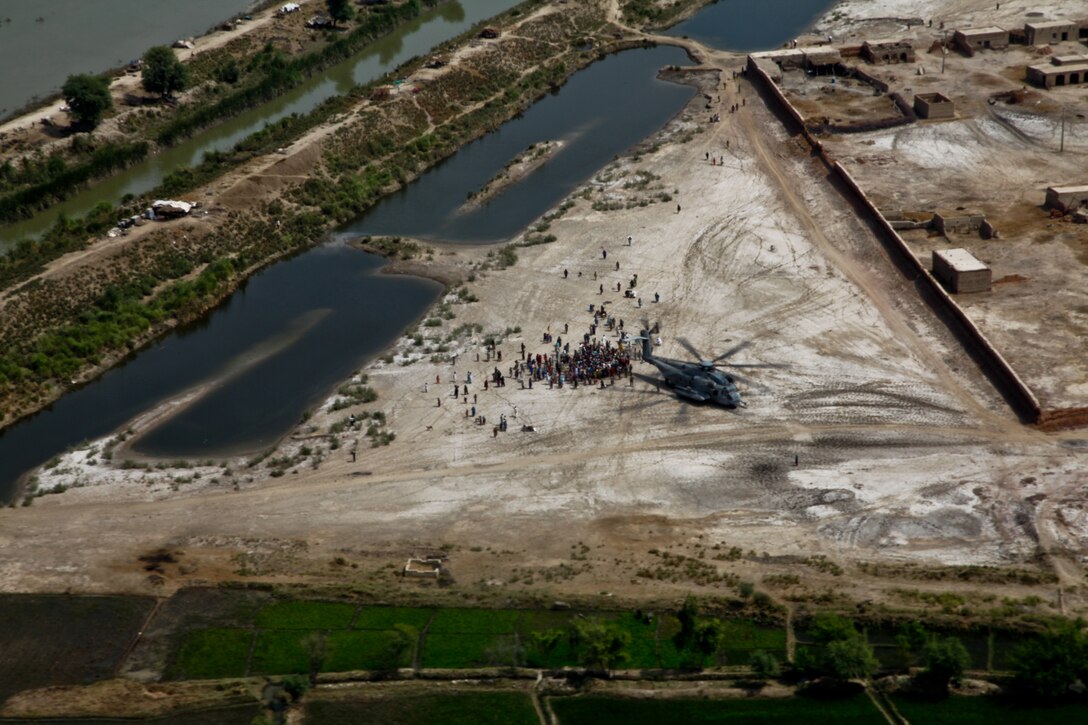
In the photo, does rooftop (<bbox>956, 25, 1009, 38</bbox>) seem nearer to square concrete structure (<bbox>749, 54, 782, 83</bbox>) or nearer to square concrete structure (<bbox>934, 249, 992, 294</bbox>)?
square concrete structure (<bbox>749, 54, 782, 83</bbox>)

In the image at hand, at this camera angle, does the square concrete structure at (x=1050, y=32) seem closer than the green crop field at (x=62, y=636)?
Answer: No

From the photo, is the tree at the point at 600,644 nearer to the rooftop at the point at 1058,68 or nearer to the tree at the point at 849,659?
the tree at the point at 849,659

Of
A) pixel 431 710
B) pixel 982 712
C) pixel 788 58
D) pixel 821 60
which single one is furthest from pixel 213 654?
Answer: pixel 821 60

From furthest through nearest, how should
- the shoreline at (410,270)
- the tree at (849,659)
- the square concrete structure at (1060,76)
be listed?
the square concrete structure at (1060,76) → the shoreline at (410,270) → the tree at (849,659)

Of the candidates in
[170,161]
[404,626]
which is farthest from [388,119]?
[404,626]

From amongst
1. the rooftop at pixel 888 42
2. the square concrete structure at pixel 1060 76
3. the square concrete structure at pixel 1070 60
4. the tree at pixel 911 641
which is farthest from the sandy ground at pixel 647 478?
the rooftop at pixel 888 42
